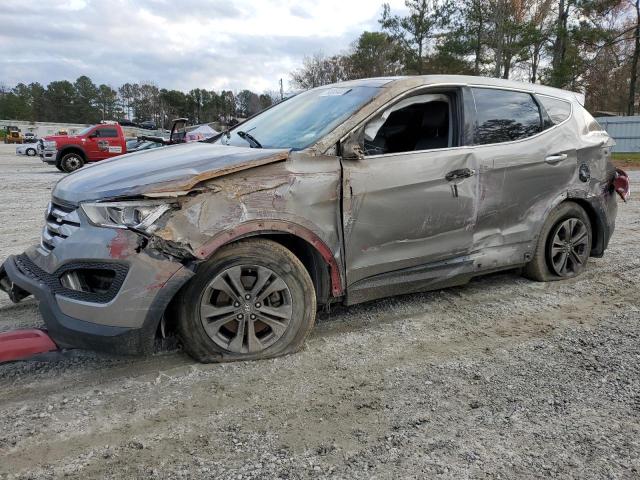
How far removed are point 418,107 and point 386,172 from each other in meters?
0.83

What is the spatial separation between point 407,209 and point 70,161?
19.6 metres

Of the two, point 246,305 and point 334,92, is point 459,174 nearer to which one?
point 334,92

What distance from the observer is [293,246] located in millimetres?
3373

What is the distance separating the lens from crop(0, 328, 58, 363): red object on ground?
2789 mm

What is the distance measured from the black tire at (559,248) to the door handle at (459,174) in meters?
1.10

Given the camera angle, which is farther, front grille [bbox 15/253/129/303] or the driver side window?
the driver side window

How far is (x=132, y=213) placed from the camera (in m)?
2.76

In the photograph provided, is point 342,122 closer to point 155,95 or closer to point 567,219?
point 567,219

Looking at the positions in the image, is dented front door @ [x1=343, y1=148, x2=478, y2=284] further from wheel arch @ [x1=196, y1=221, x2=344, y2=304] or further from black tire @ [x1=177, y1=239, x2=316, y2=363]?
black tire @ [x1=177, y1=239, x2=316, y2=363]

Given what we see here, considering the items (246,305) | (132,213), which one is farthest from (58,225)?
(246,305)

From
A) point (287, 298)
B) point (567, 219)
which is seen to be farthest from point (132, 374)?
point (567, 219)

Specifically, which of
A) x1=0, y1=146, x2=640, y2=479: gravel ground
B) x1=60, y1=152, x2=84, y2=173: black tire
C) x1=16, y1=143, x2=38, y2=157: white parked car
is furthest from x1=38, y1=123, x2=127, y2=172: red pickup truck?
x1=0, y1=146, x2=640, y2=479: gravel ground

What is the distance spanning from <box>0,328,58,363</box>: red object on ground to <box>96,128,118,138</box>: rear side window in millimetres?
19910

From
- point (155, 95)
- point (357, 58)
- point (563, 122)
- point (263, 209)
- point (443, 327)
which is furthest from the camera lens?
point (155, 95)
